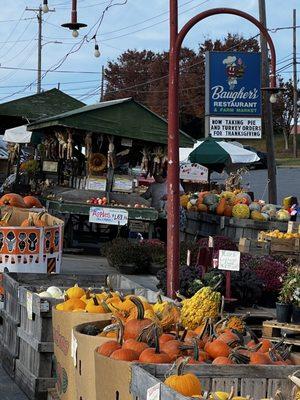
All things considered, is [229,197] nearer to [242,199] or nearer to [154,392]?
A: [242,199]

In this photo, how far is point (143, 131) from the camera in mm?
19859

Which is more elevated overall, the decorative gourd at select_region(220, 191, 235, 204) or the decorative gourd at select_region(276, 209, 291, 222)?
the decorative gourd at select_region(220, 191, 235, 204)

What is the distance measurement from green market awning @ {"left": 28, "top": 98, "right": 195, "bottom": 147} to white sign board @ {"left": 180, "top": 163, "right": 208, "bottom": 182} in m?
14.9

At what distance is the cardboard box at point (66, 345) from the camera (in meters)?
7.10

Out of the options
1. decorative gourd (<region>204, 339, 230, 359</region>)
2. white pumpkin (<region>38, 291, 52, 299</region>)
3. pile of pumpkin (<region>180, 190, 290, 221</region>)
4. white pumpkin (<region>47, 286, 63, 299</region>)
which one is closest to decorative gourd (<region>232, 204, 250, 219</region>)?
pile of pumpkin (<region>180, 190, 290, 221</region>)

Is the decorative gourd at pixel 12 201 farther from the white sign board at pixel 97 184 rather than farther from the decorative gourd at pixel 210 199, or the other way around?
the decorative gourd at pixel 210 199

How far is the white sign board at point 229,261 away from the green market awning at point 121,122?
10261 millimetres

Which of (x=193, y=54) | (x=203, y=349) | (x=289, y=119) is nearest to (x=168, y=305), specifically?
(x=203, y=349)

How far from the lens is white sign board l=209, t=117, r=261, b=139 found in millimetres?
24422

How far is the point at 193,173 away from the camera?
3550cm

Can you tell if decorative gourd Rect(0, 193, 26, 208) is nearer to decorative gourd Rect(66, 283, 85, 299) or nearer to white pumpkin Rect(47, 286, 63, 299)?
white pumpkin Rect(47, 286, 63, 299)

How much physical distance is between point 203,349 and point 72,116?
45.8 ft

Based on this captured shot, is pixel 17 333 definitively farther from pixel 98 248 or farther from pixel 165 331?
pixel 98 248

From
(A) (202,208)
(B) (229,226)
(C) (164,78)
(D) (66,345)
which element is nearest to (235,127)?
(A) (202,208)
